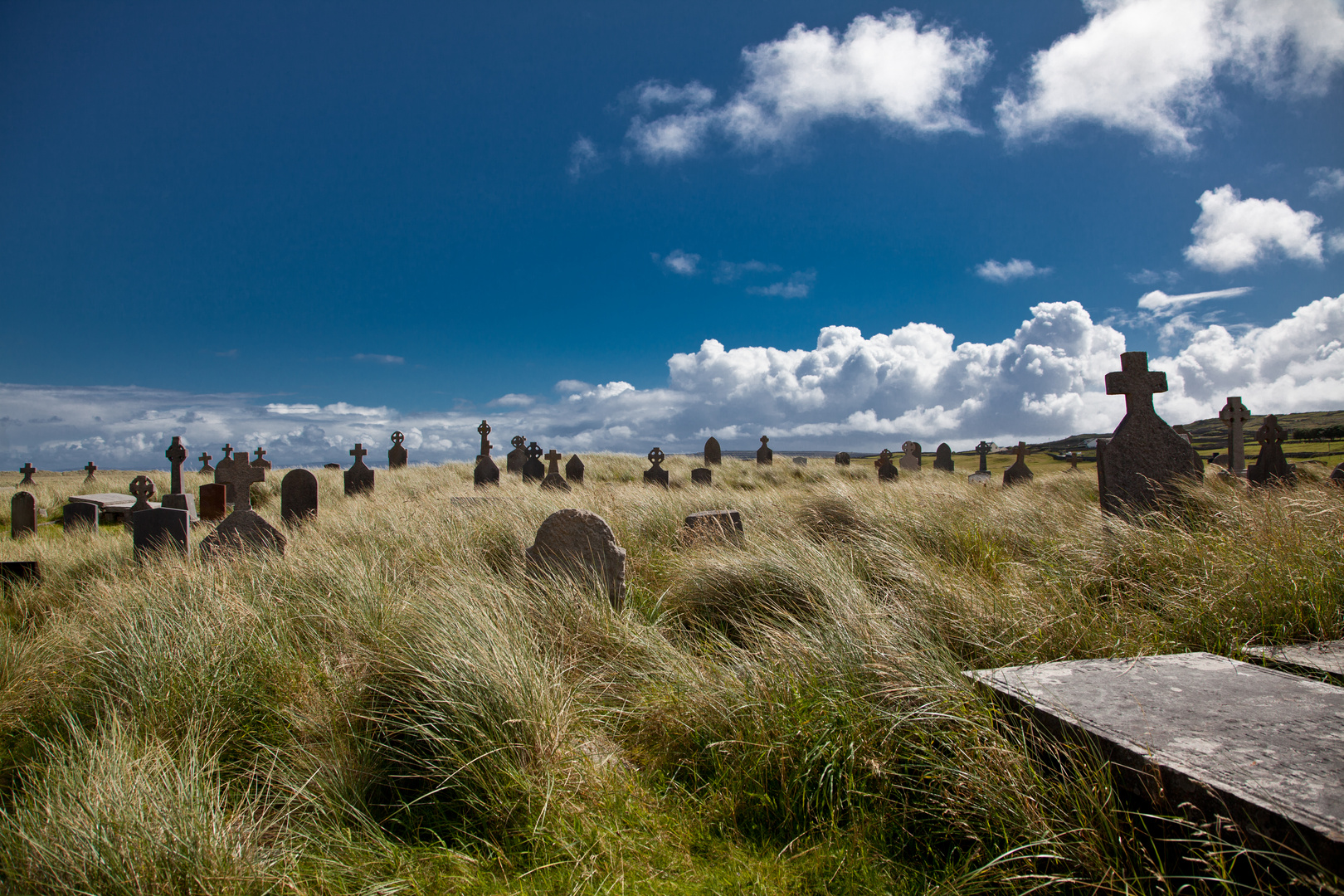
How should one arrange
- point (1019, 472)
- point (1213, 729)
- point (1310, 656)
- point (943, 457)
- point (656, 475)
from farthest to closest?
1. point (943, 457)
2. point (1019, 472)
3. point (656, 475)
4. point (1310, 656)
5. point (1213, 729)

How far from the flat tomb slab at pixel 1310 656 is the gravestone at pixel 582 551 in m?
3.94

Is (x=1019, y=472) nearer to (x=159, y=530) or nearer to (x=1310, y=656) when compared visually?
(x=1310, y=656)

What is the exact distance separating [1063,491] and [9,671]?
12533mm

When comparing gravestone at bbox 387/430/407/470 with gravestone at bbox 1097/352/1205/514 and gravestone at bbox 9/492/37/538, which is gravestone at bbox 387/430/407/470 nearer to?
gravestone at bbox 9/492/37/538

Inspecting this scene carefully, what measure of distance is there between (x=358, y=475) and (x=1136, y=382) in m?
14.4

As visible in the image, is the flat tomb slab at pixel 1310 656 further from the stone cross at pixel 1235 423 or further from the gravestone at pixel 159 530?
the stone cross at pixel 1235 423

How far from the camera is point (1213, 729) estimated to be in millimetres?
2027

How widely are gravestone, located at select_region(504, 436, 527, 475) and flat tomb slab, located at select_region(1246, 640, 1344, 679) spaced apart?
18825 mm

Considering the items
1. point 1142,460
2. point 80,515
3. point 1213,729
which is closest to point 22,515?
point 80,515

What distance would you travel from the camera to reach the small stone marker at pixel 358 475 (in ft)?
46.5

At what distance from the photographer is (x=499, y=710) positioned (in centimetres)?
285

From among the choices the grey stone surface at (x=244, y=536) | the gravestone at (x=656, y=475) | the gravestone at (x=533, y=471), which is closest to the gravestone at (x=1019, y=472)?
the gravestone at (x=656, y=475)

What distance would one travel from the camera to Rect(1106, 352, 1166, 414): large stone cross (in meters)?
7.24

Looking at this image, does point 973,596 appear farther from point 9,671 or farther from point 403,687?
point 9,671
